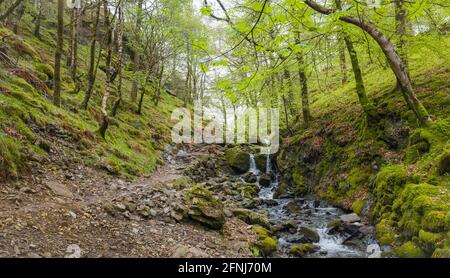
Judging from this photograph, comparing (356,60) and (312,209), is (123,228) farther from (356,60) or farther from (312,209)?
(356,60)

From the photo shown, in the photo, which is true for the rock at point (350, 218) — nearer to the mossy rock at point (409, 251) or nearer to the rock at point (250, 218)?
the rock at point (250, 218)

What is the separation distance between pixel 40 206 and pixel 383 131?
11562 mm

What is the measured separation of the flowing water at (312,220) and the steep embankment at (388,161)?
55 centimetres

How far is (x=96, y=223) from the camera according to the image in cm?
674

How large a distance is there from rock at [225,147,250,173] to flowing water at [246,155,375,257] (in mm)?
4196

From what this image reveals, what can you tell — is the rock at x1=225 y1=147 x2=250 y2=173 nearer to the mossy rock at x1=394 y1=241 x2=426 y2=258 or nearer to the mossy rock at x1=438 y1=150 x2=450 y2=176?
the mossy rock at x1=438 y1=150 x2=450 y2=176

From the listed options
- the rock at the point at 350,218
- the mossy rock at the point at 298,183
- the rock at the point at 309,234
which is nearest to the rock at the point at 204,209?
the rock at the point at 309,234

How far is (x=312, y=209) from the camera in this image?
41.9 feet

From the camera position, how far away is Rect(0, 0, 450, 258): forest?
5570mm

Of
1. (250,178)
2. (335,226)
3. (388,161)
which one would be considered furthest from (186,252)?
(250,178)

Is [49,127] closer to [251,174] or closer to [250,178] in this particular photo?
[250,178]

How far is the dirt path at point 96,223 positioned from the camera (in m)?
5.46

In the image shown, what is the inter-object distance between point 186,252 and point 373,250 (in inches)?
197
